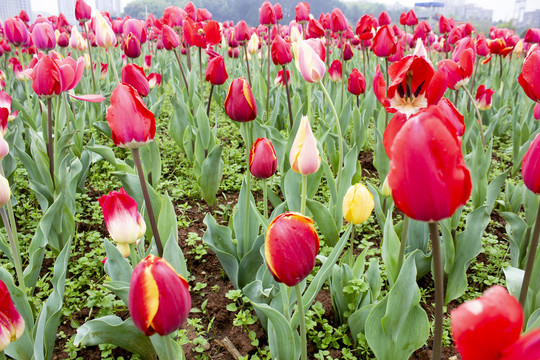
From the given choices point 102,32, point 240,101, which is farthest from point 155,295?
point 102,32

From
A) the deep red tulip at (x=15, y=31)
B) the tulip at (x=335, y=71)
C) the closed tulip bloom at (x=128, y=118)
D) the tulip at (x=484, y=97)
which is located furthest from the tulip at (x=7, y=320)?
the deep red tulip at (x=15, y=31)

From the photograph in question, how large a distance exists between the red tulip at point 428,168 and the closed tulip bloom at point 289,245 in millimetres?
300

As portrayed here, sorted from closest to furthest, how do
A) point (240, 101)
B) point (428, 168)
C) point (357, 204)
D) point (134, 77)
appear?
point (428, 168) < point (357, 204) < point (240, 101) < point (134, 77)

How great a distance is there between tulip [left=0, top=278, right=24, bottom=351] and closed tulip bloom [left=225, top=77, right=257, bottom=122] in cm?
108

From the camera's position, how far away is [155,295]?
797 mm

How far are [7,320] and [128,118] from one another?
63 centimetres

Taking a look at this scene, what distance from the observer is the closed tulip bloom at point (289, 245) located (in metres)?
0.92

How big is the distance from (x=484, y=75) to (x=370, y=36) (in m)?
3.77

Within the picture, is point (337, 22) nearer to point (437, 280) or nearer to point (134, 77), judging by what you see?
point (134, 77)

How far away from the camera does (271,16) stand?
3.93 meters

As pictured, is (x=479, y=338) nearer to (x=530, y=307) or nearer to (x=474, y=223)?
(x=530, y=307)

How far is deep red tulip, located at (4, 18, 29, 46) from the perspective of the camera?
3.92 metres

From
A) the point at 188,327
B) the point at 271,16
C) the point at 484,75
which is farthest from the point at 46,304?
the point at 484,75

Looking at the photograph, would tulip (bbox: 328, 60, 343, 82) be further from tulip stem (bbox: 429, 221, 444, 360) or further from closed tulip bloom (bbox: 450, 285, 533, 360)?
closed tulip bloom (bbox: 450, 285, 533, 360)
